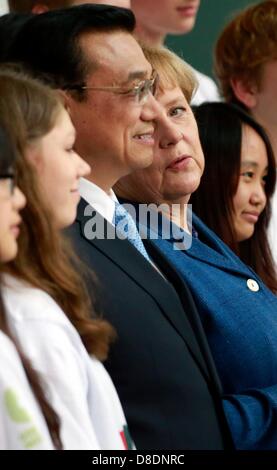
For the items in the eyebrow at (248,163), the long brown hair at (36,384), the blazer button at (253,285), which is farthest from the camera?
the eyebrow at (248,163)

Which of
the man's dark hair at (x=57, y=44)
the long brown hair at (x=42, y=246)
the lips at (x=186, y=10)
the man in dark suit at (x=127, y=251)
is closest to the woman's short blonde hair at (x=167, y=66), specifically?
the man in dark suit at (x=127, y=251)

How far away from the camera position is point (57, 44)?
2410mm

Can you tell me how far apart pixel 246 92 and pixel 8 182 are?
206cm

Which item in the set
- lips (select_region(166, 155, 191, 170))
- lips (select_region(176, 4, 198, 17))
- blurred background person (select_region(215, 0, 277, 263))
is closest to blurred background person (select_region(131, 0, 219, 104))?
lips (select_region(176, 4, 198, 17))

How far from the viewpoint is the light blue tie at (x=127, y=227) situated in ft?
7.97

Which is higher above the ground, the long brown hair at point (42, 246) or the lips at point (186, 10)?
the lips at point (186, 10)

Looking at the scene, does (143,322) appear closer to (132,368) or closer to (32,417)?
(132,368)

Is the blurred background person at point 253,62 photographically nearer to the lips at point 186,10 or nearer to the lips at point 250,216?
the lips at point 186,10

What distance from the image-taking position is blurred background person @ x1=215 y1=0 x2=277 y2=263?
3.79 meters

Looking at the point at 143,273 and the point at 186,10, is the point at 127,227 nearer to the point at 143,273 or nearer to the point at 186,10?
the point at 143,273

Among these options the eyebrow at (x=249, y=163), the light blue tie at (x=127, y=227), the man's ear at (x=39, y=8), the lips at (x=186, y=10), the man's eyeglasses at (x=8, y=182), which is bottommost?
the light blue tie at (x=127, y=227)

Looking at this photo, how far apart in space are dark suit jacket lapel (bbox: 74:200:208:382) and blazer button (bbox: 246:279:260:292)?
1.29ft

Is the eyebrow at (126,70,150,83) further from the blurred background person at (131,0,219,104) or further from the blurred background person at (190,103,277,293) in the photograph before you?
the blurred background person at (131,0,219,104)

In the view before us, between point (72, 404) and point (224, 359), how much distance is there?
2.29ft
